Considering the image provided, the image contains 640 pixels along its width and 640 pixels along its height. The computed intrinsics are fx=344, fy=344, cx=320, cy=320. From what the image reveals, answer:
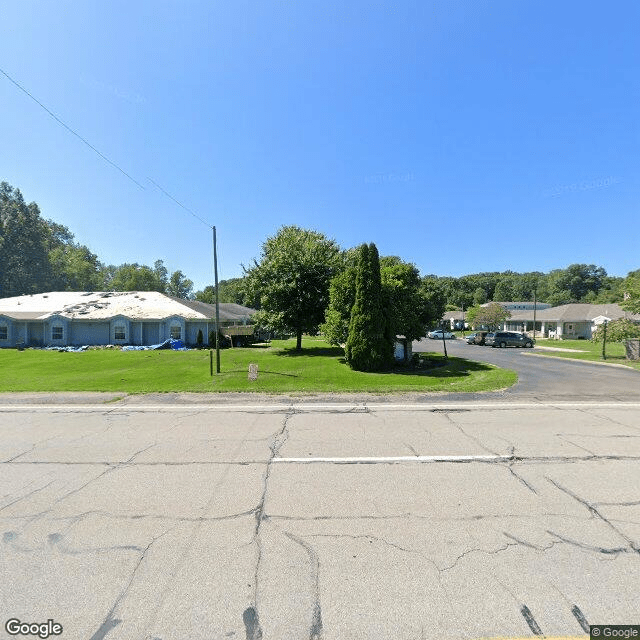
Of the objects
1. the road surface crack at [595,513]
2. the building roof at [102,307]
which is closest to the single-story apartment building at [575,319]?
the building roof at [102,307]

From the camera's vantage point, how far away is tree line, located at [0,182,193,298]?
203 ft

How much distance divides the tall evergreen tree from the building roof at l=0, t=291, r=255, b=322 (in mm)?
17655

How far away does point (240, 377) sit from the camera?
14.6 m

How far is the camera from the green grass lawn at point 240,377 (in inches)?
499

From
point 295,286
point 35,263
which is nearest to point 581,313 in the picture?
point 295,286

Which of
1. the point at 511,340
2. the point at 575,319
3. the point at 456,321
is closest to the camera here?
the point at 511,340

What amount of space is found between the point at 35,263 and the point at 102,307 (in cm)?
4505

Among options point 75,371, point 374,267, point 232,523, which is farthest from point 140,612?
point 75,371

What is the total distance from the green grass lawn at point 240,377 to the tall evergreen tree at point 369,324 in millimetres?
854

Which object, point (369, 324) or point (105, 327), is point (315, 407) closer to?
point (369, 324)

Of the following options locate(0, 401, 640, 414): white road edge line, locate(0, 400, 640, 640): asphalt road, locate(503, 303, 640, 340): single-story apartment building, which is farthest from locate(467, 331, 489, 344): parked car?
locate(0, 400, 640, 640): asphalt road

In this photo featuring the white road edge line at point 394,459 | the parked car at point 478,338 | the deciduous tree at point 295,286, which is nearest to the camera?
the white road edge line at point 394,459

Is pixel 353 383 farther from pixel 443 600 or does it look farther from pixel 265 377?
pixel 443 600

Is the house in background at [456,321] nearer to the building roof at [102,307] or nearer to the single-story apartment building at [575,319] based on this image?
the single-story apartment building at [575,319]
